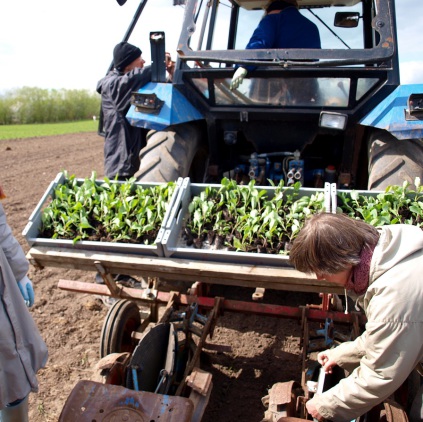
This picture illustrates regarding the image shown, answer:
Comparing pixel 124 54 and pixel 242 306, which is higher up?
pixel 124 54

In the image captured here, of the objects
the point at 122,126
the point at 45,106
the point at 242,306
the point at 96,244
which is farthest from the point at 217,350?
the point at 45,106

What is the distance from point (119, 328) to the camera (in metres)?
2.88

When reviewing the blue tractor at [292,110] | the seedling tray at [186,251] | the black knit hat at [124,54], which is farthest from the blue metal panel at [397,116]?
the black knit hat at [124,54]

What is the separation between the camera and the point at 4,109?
96.7 feet

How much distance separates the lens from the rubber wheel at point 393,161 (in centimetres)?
302

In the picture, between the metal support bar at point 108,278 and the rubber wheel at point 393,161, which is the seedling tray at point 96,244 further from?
the rubber wheel at point 393,161

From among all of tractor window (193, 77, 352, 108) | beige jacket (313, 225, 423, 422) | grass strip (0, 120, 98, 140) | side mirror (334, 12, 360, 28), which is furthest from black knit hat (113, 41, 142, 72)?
grass strip (0, 120, 98, 140)

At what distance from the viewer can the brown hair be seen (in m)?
1.64

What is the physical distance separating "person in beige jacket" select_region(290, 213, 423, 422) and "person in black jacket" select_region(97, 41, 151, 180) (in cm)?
269

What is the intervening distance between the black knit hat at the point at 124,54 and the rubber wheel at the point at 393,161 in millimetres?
2365

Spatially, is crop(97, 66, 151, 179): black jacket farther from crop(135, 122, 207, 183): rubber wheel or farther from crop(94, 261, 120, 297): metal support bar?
crop(94, 261, 120, 297): metal support bar

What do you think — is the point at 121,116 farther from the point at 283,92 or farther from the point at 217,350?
the point at 217,350

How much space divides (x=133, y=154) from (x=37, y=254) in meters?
1.71

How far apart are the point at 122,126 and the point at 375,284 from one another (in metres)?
Result: 3.05
